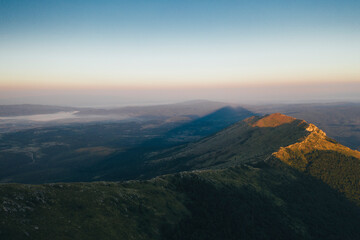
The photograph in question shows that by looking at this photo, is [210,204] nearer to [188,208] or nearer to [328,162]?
[188,208]

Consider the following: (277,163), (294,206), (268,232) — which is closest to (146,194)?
(268,232)

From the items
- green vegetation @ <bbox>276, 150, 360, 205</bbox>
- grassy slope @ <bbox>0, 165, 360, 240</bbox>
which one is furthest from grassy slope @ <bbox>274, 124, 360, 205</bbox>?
grassy slope @ <bbox>0, 165, 360, 240</bbox>

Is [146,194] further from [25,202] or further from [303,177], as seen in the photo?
[303,177]

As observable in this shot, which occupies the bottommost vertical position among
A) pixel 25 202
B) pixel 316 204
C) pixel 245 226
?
pixel 316 204

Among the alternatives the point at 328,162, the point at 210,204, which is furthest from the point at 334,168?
the point at 210,204

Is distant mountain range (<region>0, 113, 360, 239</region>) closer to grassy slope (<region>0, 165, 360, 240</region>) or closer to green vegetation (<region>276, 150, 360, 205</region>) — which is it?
grassy slope (<region>0, 165, 360, 240</region>)

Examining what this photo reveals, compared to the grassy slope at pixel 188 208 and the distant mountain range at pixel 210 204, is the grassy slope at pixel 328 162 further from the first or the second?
the grassy slope at pixel 188 208

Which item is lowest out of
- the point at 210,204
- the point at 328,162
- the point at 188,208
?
the point at 328,162

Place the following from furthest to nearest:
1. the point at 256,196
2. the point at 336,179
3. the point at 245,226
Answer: the point at 336,179 → the point at 256,196 → the point at 245,226
